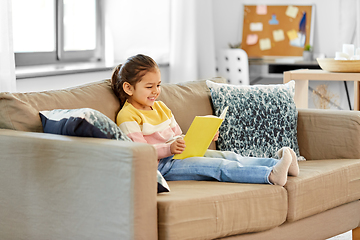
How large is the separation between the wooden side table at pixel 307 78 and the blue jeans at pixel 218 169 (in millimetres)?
1190

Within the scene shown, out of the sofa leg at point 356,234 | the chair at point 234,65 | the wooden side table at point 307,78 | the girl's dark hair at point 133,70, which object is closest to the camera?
the girl's dark hair at point 133,70

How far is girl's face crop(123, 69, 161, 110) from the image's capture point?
6.42 ft

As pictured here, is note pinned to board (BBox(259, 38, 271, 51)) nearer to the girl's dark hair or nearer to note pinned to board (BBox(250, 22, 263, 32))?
note pinned to board (BBox(250, 22, 263, 32))

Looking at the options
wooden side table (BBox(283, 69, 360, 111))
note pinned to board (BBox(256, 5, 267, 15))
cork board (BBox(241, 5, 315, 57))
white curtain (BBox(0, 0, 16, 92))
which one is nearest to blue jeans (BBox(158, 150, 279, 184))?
white curtain (BBox(0, 0, 16, 92))

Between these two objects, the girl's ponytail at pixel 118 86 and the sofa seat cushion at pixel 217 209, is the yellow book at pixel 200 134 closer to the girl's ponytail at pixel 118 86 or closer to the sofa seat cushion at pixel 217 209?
the sofa seat cushion at pixel 217 209

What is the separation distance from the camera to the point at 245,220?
5.40 ft

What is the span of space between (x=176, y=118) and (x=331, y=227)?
0.80 m

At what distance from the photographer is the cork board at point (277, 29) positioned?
4.57 m

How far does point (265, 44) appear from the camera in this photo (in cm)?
472

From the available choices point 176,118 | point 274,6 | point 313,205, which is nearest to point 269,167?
point 313,205

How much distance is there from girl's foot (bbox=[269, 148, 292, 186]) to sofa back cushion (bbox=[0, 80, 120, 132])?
26.3 inches

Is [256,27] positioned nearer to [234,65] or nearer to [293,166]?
[234,65]

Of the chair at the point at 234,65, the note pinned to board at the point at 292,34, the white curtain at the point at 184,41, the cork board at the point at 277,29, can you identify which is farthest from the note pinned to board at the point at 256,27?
the white curtain at the point at 184,41

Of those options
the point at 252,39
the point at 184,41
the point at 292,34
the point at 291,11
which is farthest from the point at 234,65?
the point at 291,11
